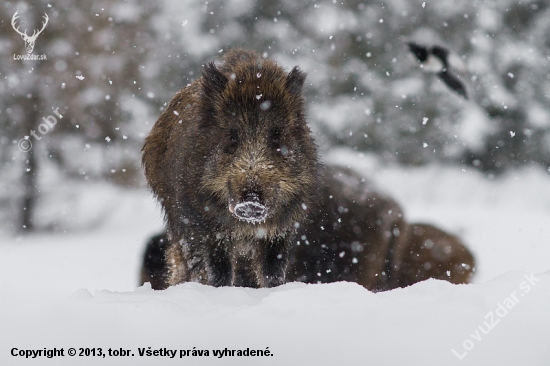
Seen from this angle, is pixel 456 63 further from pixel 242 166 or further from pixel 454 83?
pixel 242 166

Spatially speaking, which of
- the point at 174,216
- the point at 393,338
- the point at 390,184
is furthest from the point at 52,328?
the point at 390,184

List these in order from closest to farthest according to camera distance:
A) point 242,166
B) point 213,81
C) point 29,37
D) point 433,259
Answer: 1. point 242,166
2. point 213,81
3. point 433,259
4. point 29,37

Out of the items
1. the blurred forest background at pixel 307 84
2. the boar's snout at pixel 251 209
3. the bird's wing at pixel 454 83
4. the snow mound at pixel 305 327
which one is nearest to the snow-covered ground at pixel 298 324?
the snow mound at pixel 305 327

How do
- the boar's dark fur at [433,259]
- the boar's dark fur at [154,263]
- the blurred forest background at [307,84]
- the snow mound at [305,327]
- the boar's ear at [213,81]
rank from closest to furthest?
1. the snow mound at [305,327]
2. the boar's ear at [213,81]
3. the boar's dark fur at [154,263]
4. the boar's dark fur at [433,259]
5. the blurred forest background at [307,84]

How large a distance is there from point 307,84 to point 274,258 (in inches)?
291

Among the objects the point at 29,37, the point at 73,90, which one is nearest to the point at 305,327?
the point at 73,90

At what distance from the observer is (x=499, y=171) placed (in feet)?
37.9

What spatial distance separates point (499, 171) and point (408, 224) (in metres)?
4.27

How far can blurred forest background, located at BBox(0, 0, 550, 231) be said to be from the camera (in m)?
11.2

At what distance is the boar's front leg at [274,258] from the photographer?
434cm

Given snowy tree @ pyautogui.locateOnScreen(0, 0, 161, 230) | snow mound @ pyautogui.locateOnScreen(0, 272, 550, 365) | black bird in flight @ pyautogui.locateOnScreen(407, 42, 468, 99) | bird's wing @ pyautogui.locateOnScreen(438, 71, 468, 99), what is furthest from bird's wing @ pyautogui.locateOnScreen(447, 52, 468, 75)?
snow mound @ pyautogui.locateOnScreen(0, 272, 550, 365)

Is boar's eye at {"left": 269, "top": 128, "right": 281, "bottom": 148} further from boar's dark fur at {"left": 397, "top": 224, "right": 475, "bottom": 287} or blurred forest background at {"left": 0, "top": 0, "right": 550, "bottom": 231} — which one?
blurred forest background at {"left": 0, "top": 0, "right": 550, "bottom": 231}

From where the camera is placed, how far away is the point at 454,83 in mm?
10812

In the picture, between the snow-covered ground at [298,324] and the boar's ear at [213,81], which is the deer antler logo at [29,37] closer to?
the boar's ear at [213,81]
